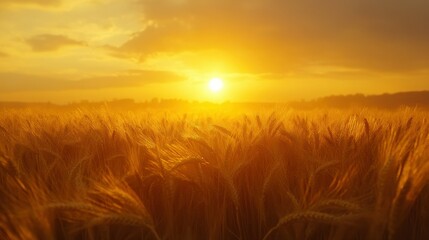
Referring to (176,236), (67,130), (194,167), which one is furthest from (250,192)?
(67,130)

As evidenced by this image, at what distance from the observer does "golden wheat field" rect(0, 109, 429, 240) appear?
151cm

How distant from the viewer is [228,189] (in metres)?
1.96

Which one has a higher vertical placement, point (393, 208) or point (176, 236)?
point (393, 208)

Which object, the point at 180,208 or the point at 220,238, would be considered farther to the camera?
the point at 180,208

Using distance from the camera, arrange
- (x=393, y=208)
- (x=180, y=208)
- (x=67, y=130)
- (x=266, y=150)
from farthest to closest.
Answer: (x=67, y=130) → (x=266, y=150) → (x=180, y=208) → (x=393, y=208)

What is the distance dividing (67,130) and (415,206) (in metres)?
2.41

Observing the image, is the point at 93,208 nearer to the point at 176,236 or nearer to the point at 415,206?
the point at 176,236

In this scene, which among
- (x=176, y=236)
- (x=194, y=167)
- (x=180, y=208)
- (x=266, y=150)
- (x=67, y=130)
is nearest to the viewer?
(x=176, y=236)

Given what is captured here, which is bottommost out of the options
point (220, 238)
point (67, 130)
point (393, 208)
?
point (220, 238)

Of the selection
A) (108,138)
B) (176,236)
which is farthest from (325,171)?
(108,138)

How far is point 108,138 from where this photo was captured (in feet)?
9.82

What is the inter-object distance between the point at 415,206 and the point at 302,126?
3.89ft

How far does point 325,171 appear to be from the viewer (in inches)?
84.3

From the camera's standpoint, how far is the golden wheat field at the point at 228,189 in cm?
151
